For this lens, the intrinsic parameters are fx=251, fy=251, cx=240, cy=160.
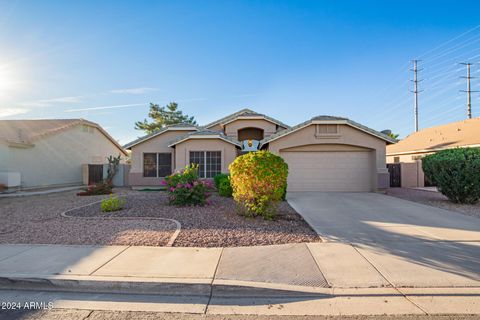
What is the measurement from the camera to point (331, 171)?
559 inches

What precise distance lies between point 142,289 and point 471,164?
12.2 meters

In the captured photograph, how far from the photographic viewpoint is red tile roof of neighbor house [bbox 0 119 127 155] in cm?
1659

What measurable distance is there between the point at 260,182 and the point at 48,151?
18.5 m

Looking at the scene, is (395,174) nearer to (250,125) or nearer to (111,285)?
(250,125)

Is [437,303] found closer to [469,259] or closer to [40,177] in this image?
[469,259]

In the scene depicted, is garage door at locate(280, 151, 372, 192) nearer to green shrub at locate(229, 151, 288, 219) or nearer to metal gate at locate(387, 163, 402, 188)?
metal gate at locate(387, 163, 402, 188)

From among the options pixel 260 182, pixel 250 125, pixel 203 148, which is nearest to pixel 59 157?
pixel 203 148

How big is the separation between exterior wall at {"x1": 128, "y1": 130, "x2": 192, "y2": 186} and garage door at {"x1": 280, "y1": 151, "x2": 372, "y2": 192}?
8226 mm

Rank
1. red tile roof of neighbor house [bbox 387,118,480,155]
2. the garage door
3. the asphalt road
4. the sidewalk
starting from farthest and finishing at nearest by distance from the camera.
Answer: red tile roof of neighbor house [bbox 387,118,480,155] < the garage door < the sidewalk < the asphalt road

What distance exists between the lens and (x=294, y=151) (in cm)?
1435

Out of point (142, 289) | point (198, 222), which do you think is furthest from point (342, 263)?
point (198, 222)

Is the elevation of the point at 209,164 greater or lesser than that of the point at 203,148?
lesser

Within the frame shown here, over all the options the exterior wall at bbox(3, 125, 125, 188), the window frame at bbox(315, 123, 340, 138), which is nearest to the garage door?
the window frame at bbox(315, 123, 340, 138)

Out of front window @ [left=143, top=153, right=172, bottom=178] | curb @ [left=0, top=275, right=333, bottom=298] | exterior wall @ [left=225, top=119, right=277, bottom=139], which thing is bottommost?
curb @ [left=0, top=275, right=333, bottom=298]
